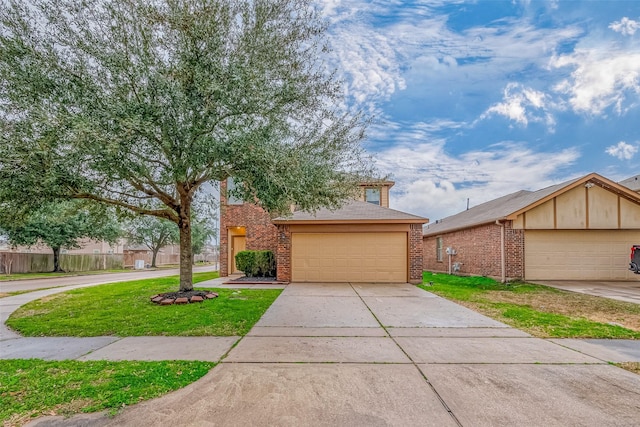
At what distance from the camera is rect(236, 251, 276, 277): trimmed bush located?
45.5 ft

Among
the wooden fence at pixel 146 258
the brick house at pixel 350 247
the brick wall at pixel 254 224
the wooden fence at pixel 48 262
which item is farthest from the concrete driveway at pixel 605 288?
the wooden fence at pixel 48 262

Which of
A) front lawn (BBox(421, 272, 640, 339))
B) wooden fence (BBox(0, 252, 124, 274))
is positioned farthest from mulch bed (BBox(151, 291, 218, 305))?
wooden fence (BBox(0, 252, 124, 274))

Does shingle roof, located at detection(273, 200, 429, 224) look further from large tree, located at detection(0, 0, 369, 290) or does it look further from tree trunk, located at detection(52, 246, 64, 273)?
tree trunk, located at detection(52, 246, 64, 273)

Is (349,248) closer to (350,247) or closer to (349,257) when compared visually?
(350,247)

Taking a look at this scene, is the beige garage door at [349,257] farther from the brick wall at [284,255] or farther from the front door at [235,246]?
the front door at [235,246]

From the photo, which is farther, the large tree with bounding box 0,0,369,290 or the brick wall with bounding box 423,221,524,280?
the brick wall with bounding box 423,221,524,280

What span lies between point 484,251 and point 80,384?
49.6 ft

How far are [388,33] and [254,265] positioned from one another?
1018 centimetres

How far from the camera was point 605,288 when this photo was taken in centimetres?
1123

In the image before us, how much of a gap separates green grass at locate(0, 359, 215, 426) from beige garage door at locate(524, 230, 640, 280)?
13.5 m

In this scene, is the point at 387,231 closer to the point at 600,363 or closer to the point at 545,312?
the point at 545,312

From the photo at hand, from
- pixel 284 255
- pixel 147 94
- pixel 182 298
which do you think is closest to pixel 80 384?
pixel 147 94

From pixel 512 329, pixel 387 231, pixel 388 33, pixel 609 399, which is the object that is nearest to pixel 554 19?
pixel 388 33

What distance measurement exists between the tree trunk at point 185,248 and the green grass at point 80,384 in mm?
4818
